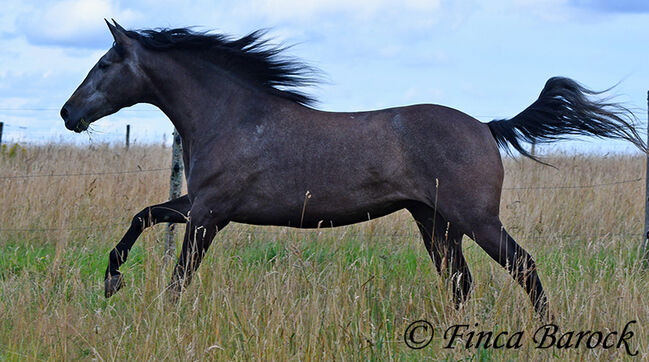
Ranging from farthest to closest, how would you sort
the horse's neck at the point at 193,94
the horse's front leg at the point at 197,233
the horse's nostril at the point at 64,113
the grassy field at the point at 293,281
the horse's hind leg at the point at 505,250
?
the horse's nostril at the point at 64,113
the horse's neck at the point at 193,94
the horse's front leg at the point at 197,233
the horse's hind leg at the point at 505,250
the grassy field at the point at 293,281

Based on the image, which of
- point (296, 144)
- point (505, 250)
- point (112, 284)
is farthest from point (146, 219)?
point (505, 250)

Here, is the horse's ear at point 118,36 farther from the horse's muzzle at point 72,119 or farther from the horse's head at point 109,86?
the horse's muzzle at point 72,119

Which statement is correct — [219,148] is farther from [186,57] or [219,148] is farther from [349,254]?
[349,254]

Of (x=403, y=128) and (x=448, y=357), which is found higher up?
(x=403, y=128)

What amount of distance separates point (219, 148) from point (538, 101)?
249 centimetres

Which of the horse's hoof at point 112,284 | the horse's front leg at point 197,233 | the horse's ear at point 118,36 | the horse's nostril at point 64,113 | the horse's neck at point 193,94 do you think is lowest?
the horse's hoof at point 112,284

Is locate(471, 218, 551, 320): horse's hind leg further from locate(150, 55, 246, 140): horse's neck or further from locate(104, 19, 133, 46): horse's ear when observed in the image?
locate(104, 19, 133, 46): horse's ear

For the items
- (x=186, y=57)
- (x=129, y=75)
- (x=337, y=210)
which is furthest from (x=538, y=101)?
(x=129, y=75)

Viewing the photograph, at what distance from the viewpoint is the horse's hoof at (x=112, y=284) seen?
5.09 meters

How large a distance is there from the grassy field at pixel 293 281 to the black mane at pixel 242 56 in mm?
1428

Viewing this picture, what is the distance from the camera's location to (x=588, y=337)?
402cm

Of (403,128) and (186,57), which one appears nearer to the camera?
(403,128)

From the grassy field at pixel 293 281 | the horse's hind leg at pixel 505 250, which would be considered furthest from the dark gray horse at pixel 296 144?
the grassy field at pixel 293 281

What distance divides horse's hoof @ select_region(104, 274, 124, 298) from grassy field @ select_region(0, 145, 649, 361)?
9 cm
